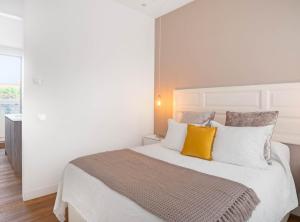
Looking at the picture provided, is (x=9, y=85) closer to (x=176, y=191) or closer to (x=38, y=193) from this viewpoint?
(x=38, y=193)

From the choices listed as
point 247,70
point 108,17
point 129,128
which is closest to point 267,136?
point 247,70

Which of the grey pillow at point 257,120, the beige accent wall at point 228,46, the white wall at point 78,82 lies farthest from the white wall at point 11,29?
the grey pillow at point 257,120

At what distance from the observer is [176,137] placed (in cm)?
242

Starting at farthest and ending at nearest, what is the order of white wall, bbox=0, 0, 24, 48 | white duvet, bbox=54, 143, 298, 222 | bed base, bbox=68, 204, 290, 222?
white wall, bbox=0, 0, 24, 48, bed base, bbox=68, 204, 290, 222, white duvet, bbox=54, 143, 298, 222

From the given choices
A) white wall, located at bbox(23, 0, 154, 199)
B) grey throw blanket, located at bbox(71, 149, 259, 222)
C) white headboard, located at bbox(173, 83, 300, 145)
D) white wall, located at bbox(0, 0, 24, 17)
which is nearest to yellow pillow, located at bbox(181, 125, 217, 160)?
grey throw blanket, located at bbox(71, 149, 259, 222)

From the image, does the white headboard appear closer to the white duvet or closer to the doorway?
the white duvet

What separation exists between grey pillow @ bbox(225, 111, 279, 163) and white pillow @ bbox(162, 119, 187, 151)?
20.9 inches

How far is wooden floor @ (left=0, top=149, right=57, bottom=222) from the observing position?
2.08 m

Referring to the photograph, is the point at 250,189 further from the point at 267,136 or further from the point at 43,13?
the point at 43,13

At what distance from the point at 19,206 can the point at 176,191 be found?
2.04 m

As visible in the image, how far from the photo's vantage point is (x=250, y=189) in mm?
1374

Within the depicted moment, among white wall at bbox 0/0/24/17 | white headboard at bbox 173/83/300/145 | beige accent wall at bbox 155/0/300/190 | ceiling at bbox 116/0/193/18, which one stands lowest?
white headboard at bbox 173/83/300/145

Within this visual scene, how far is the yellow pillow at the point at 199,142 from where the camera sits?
6.73 feet

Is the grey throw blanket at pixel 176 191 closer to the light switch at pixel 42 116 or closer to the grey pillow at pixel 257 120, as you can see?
the grey pillow at pixel 257 120
